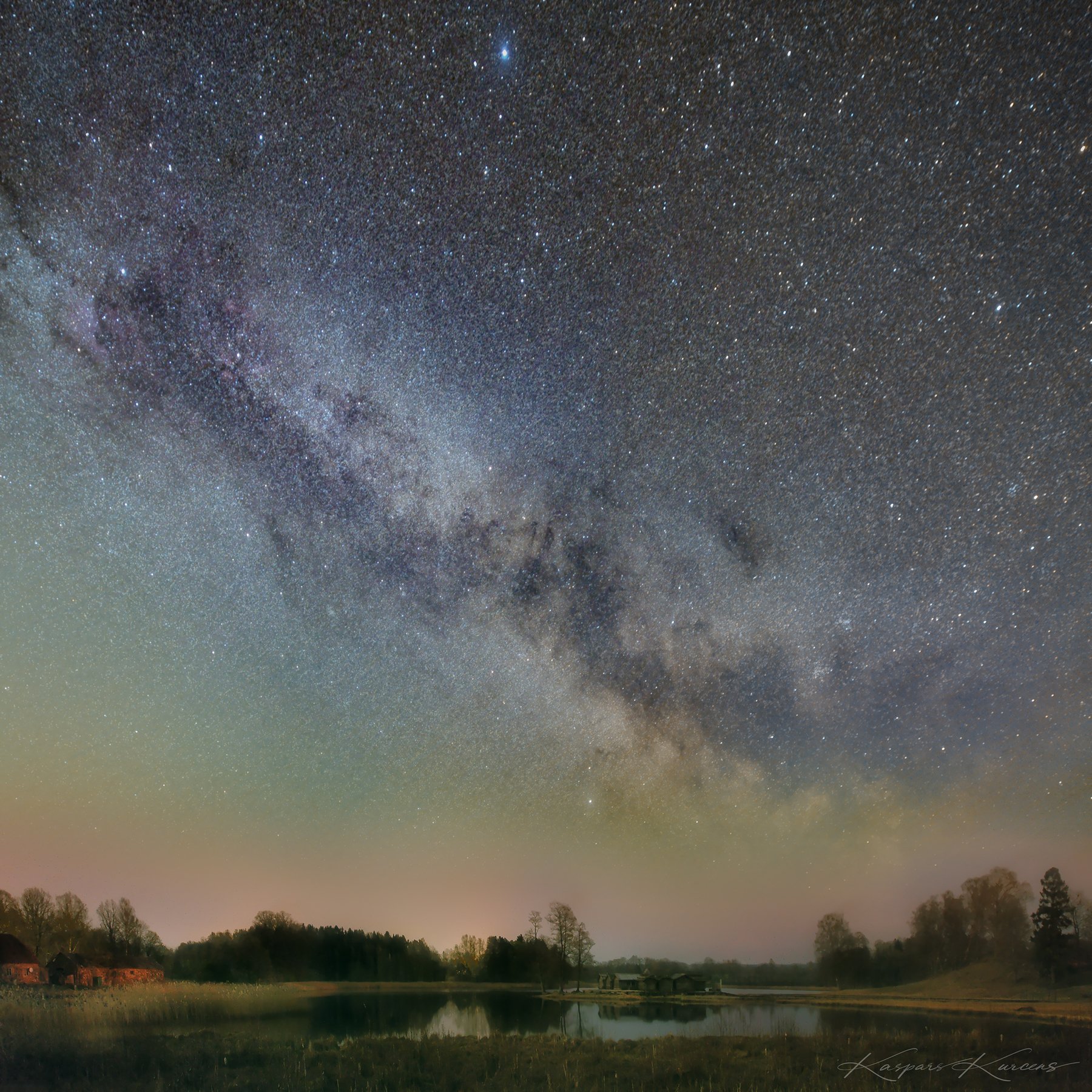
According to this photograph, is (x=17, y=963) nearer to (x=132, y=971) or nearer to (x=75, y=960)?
(x=75, y=960)

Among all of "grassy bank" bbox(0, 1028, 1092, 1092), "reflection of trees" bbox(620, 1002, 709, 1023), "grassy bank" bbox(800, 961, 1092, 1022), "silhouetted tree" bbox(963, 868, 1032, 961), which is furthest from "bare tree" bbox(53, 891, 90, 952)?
"silhouetted tree" bbox(963, 868, 1032, 961)

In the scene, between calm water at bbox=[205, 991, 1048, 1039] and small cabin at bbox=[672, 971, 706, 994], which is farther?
small cabin at bbox=[672, 971, 706, 994]

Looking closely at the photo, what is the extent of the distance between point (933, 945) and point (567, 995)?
8453mm

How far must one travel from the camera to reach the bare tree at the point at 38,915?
1720 cm

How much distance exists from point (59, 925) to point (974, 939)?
22.7 meters

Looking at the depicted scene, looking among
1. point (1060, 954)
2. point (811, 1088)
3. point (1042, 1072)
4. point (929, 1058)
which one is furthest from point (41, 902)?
point (1060, 954)

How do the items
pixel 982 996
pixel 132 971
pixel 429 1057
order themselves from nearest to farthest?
pixel 429 1057, pixel 132 971, pixel 982 996

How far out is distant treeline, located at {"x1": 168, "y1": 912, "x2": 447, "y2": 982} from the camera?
44.2 feet

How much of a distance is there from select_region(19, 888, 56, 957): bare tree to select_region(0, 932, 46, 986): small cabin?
3.34 feet

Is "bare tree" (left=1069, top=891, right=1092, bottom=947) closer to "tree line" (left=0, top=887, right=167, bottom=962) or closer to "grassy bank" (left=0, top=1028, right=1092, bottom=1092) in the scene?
"grassy bank" (left=0, top=1028, right=1092, bottom=1092)

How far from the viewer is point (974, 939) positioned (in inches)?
605

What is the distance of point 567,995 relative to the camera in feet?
50.1

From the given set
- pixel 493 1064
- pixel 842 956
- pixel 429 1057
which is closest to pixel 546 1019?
pixel 493 1064

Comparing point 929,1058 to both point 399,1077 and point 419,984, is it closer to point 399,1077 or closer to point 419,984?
point 399,1077
